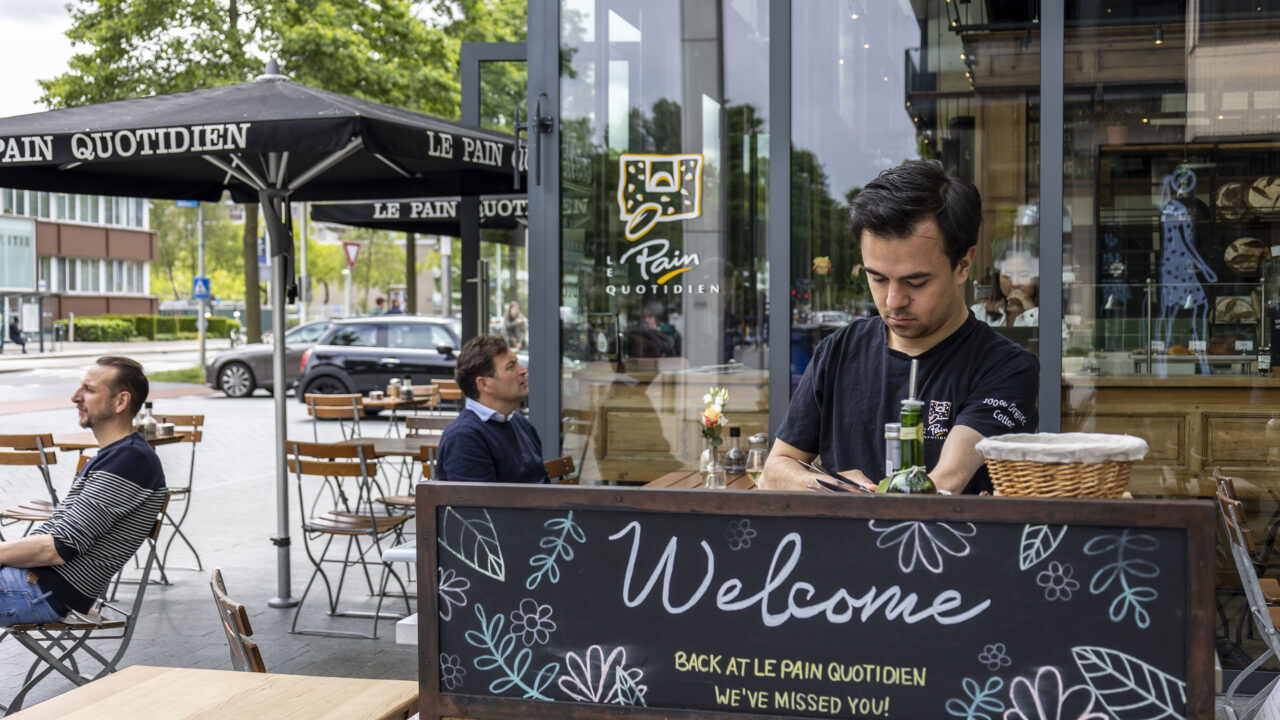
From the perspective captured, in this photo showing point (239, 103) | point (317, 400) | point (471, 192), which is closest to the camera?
point (239, 103)

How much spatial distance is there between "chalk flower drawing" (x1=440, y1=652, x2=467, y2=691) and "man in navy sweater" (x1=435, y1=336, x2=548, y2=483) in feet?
8.62

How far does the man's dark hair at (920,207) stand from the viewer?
85.5 inches

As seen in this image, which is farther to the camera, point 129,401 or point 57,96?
point 57,96

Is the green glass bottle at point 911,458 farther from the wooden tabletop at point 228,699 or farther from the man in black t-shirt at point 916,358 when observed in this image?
the wooden tabletop at point 228,699

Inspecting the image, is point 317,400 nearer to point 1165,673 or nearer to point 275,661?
point 275,661

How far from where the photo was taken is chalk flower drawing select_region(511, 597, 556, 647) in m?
1.79

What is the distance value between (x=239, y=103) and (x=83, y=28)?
18135 mm

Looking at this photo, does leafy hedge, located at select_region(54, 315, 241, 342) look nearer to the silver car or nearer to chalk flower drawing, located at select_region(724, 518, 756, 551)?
the silver car

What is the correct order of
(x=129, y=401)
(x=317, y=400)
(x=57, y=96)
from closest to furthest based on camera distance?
1. (x=129, y=401)
2. (x=317, y=400)
3. (x=57, y=96)

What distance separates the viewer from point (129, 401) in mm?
4637

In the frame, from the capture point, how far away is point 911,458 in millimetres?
1945

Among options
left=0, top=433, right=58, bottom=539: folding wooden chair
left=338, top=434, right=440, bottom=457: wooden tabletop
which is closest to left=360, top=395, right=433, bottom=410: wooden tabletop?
left=338, top=434, right=440, bottom=457: wooden tabletop

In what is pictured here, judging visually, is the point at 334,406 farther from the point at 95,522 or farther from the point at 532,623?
the point at 532,623

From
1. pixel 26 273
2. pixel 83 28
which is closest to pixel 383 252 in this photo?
pixel 26 273
